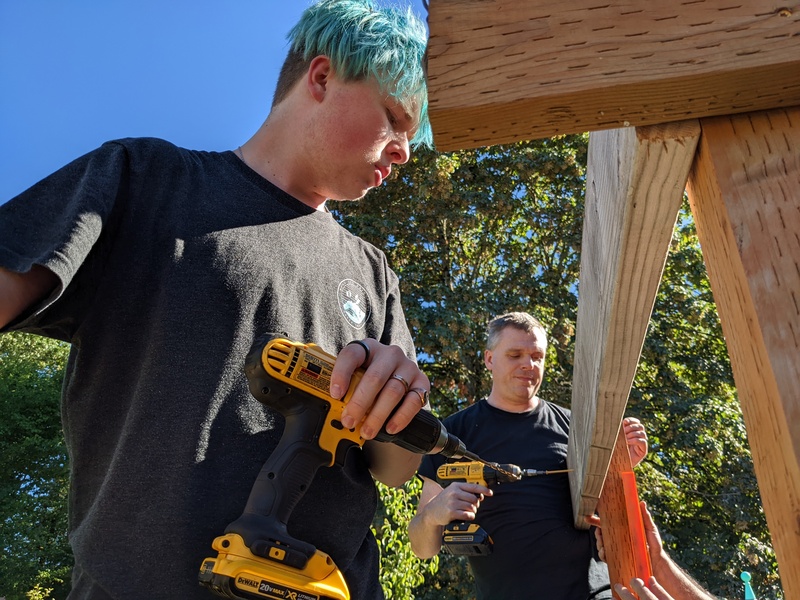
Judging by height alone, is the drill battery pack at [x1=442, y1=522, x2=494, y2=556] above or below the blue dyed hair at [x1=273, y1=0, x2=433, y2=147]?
below

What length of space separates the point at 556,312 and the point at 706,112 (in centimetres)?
871

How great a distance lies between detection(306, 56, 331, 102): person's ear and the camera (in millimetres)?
1529

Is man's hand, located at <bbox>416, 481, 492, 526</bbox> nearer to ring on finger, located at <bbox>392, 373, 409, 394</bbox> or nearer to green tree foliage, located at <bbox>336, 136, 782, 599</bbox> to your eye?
ring on finger, located at <bbox>392, 373, 409, 394</bbox>

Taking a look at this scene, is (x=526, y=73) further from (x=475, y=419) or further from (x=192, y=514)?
(x=475, y=419)

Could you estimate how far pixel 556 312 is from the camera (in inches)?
364

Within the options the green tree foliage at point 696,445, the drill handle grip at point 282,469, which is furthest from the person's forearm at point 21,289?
the green tree foliage at point 696,445

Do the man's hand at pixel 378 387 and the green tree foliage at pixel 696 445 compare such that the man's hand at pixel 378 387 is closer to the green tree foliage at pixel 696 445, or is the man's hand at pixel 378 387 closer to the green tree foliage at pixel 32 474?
the green tree foliage at pixel 696 445

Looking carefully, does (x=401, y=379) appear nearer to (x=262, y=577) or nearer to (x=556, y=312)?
(x=262, y=577)

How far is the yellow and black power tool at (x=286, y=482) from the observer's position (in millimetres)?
1084

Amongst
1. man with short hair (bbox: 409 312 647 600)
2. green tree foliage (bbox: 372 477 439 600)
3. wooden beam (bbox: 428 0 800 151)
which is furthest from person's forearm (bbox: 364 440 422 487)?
green tree foliage (bbox: 372 477 439 600)

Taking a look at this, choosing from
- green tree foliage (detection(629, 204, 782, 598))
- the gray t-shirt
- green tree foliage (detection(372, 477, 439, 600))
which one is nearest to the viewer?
the gray t-shirt

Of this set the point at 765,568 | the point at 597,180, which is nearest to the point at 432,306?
the point at 765,568

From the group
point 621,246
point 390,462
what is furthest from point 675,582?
point 621,246

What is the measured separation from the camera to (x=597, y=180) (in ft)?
3.68
